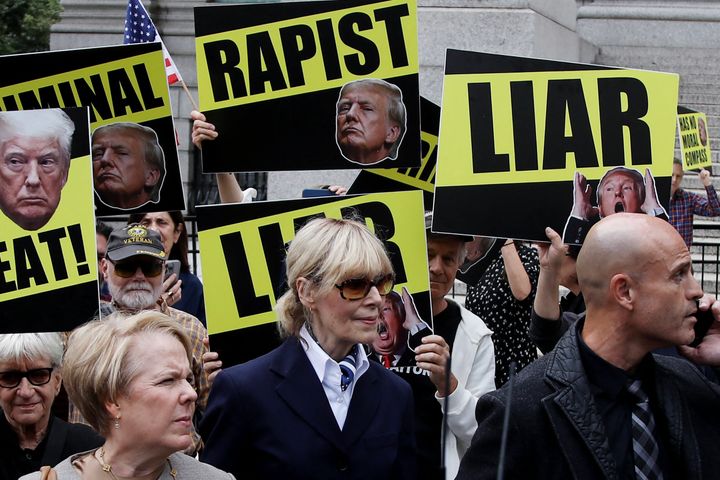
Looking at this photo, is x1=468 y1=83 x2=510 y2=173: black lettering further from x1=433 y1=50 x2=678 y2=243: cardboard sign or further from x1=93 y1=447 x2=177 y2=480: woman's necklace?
x1=93 y1=447 x2=177 y2=480: woman's necklace

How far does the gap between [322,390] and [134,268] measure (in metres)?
1.80

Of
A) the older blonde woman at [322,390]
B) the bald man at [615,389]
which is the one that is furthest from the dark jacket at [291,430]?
the bald man at [615,389]

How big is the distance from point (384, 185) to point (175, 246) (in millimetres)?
1327

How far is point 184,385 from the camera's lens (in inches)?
147

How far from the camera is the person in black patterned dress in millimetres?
6016

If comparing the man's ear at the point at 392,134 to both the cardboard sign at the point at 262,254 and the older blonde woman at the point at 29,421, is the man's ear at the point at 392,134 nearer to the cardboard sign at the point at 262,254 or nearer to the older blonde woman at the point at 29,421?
the cardboard sign at the point at 262,254

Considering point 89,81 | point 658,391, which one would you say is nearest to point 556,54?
point 89,81

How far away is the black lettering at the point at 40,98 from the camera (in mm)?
5719

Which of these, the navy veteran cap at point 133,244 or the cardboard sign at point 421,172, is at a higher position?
the cardboard sign at point 421,172

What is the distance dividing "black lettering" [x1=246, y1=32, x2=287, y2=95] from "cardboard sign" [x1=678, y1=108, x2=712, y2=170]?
613cm

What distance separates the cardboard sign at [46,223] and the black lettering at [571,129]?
6.46 ft

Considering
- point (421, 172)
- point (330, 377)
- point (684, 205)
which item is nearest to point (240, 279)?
point (330, 377)

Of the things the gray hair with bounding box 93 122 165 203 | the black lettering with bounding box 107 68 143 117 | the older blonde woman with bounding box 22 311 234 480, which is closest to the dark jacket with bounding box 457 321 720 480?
the older blonde woman with bounding box 22 311 234 480

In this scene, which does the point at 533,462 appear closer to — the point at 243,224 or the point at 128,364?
the point at 128,364
